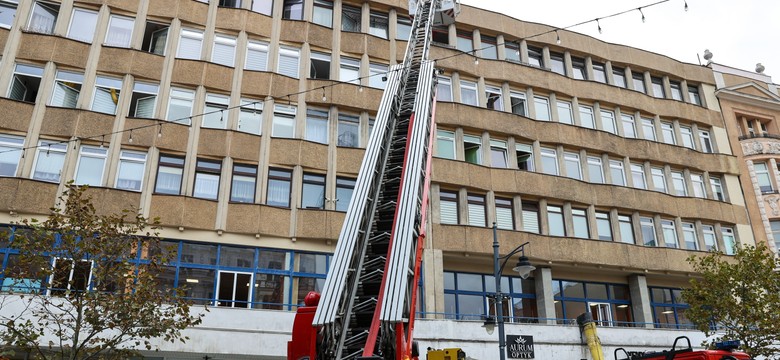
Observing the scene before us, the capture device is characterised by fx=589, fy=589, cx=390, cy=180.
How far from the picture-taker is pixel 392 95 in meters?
16.0

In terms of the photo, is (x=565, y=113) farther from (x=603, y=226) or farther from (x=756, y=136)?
(x=756, y=136)

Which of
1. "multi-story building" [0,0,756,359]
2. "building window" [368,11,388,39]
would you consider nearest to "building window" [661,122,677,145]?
"multi-story building" [0,0,756,359]

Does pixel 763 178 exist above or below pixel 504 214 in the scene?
above

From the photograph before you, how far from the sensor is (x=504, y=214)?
25.1 meters

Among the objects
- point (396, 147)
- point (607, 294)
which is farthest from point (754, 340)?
point (396, 147)

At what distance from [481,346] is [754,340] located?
29.5 feet

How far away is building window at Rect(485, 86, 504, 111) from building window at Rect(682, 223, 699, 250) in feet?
36.4

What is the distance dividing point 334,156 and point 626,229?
14.4 metres

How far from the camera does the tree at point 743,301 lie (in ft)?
63.9

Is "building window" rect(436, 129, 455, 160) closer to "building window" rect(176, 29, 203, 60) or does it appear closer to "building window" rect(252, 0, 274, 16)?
"building window" rect(252, 0, 274, 16)

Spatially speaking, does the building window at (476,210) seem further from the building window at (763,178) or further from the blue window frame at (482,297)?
the building window at (763,178)

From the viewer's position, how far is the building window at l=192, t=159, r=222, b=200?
68.5ft

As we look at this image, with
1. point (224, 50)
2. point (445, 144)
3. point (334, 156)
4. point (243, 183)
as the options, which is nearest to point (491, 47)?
point (445, 144)

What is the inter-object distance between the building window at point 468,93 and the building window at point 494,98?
65 cm
